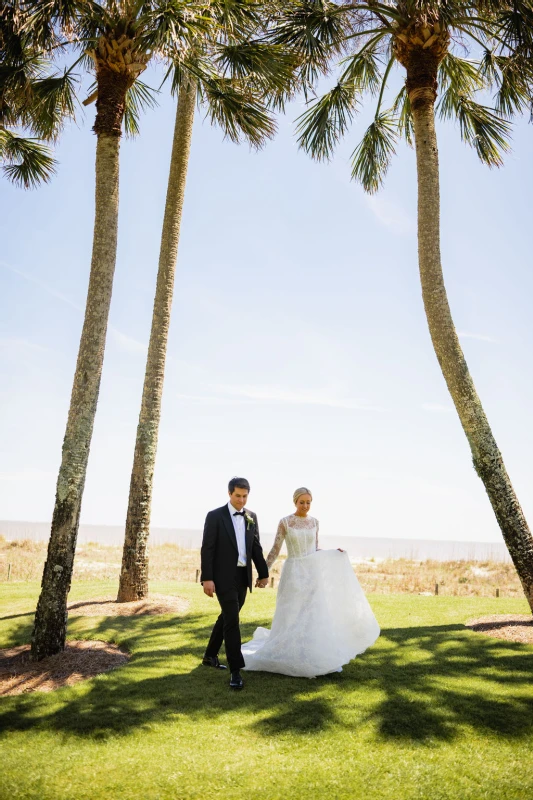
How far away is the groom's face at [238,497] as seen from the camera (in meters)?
6.46

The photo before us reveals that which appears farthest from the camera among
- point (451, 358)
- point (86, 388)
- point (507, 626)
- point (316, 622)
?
point (451, 358)

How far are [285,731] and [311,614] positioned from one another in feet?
→ 5.59

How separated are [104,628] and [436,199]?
872 centimetres

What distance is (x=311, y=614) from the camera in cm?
648

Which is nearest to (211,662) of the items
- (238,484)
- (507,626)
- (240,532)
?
(240,532)

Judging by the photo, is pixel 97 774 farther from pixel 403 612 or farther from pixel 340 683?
pixel 403 612

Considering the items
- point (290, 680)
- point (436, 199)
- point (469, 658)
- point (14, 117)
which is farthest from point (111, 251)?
point (469, 658)

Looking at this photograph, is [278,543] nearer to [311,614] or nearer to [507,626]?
[311,614]

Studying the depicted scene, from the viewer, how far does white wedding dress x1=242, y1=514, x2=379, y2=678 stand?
6336 millimetres

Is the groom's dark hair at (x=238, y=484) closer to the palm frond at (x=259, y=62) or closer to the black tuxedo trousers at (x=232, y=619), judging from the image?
the black tuxedo trousers at (x=232, y=619)

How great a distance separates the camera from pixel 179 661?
7172 millimetres

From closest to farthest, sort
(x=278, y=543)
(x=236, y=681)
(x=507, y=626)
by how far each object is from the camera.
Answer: (x=236, y=681) < (x=278, y=543) < (x=507, y=626)

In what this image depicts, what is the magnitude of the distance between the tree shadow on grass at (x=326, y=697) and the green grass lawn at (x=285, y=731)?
0.02 metres

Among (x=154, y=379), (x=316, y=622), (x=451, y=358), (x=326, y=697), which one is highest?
(x=154, y=379)
